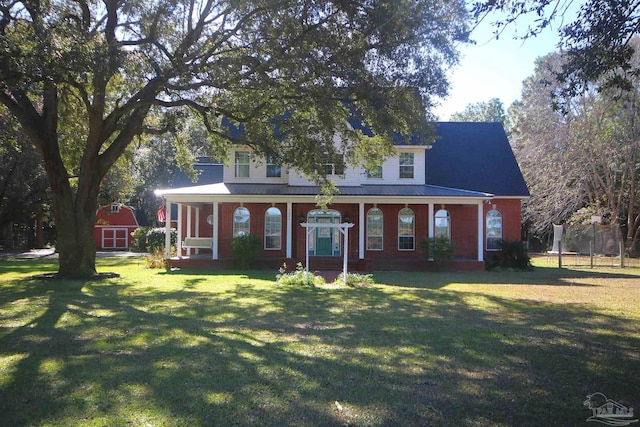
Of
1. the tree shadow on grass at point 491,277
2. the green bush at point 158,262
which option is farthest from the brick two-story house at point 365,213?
the tree shadow on grass at point 491,277

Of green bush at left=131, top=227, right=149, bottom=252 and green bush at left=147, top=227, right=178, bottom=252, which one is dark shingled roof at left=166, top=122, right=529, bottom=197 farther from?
green bush at left=131, top=227, right=149, bottom=252

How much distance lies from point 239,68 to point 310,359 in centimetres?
920

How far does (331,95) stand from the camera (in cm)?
1324

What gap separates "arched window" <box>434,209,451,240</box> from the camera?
2469 centimetres

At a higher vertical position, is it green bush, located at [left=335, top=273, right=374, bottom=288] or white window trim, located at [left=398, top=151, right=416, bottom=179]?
white window trim, located at [left=398, top=151, right=416, bottom=179]

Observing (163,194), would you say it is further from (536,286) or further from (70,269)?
(536,286)

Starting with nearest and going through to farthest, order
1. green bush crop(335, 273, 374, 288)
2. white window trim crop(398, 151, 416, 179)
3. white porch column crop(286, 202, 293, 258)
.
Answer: green bush crop(335, 273, 374, 288) → white porch column crop(286, 202, 293, 258) → white window trim crop(398, 151, 416, 179)

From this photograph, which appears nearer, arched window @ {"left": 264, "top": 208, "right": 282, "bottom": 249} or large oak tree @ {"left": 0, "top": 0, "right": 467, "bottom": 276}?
large oak tree @ {"left": 0, "top": 0, "right": 467, "bottom": 276}

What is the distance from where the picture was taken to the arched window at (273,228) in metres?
24.0

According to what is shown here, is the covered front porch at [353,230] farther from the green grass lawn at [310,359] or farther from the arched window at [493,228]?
the green grass lawn at [310,359]

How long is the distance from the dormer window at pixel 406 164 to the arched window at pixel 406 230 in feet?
6.15

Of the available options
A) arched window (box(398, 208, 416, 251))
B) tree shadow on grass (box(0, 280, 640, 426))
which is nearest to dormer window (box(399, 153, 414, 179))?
arched window (box(398, 208, 416, 251))

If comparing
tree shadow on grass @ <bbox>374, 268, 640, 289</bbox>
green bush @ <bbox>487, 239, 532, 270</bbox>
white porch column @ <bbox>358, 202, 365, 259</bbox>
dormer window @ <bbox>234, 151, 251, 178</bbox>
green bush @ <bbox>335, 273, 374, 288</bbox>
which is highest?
dormer window @ <bbox>234, 151, 251, 178</bbox>

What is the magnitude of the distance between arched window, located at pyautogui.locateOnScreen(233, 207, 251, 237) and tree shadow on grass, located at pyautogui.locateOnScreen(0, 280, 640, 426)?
12.9 metres
